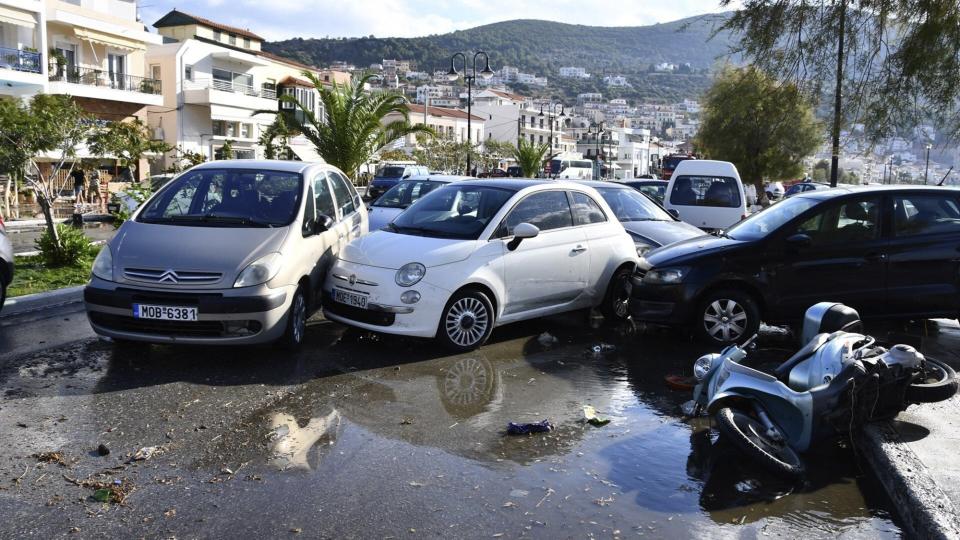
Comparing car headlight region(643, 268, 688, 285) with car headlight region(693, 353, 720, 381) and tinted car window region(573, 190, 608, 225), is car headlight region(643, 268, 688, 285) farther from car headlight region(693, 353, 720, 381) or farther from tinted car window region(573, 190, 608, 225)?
car headlight region(693, 353, 720, 381)

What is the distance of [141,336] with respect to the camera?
675 centimetres

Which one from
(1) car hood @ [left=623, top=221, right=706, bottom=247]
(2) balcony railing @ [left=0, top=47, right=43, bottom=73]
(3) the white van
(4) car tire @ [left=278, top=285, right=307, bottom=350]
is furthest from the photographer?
(2) balcony railing @ [left=0, top=47, right=43, bottom=73]

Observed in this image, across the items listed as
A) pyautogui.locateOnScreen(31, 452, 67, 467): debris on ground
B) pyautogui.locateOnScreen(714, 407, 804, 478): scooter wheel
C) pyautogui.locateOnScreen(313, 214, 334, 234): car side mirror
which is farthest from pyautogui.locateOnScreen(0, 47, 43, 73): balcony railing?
pyautogui.locateOnScreen(714, 407, 804, 478): scooter wheel

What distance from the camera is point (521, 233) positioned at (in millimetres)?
7895

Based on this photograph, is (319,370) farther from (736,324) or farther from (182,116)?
(182,116)

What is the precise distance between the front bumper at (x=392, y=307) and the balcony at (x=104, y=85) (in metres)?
29.1

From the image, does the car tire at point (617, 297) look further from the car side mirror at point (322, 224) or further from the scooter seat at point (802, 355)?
the scooter seat at point (802, 355)

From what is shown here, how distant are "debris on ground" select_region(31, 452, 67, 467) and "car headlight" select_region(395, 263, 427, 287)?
130 inches

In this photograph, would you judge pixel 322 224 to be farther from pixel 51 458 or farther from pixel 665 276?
pixel 51 458

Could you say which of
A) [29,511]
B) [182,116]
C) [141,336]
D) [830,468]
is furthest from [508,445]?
[182,116]

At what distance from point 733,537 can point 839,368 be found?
5.13 feet

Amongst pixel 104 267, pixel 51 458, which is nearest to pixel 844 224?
pixel 104 267

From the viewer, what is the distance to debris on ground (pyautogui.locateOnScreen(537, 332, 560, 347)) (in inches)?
329

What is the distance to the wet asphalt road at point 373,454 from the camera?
4.14 metres
